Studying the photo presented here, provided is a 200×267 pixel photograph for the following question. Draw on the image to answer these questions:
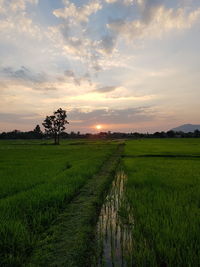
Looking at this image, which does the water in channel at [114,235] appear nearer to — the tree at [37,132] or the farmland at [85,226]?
the farmland at [85,226]

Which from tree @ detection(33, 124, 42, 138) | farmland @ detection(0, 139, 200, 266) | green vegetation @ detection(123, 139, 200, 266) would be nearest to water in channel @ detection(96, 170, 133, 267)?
farmland @ detection(0, 139, 200, 266)

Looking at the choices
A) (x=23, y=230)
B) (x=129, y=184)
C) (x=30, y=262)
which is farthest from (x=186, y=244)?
(x=129, y=184)

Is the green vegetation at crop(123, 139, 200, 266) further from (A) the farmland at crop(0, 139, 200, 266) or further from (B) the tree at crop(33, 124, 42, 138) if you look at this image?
(B) the tree at crop(33, 124, 42, 138)

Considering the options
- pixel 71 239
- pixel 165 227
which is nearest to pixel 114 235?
pixel 71 239

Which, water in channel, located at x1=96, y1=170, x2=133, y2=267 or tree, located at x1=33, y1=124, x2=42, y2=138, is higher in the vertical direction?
tree, located at x1=33, y1=124, x2=42, y2=138

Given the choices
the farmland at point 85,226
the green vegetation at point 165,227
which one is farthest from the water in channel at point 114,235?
the green vegetation at point 165,227

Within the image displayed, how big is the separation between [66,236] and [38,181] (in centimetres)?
518

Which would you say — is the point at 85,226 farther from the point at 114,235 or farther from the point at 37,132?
the point at 37,132

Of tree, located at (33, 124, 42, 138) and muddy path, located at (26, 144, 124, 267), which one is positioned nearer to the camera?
muddy path, located at (26, 144, 124, 267)

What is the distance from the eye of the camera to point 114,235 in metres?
4.24

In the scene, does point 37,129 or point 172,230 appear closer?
point 172,230

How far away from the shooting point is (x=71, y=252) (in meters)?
3.55

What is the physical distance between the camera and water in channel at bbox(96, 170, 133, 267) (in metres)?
3.40

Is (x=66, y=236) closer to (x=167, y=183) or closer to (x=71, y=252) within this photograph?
(x=71, y=252)
